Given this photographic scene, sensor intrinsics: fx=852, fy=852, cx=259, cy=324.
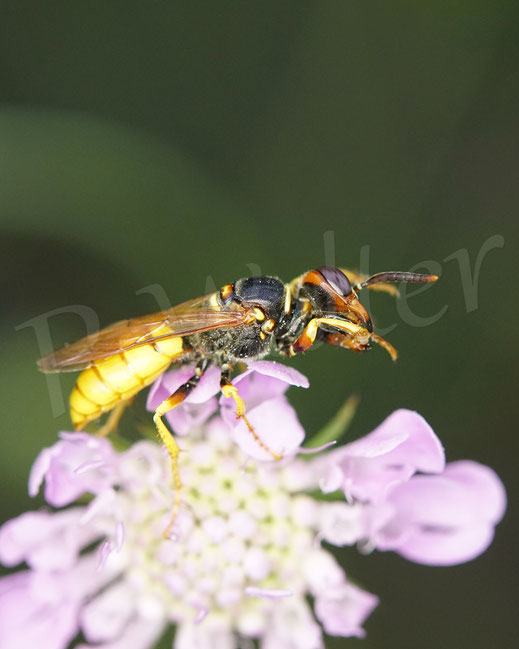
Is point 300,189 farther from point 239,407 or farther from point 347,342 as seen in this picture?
point 239,407

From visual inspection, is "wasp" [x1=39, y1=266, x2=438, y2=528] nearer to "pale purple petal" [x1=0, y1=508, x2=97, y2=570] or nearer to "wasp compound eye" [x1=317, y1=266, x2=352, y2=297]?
"wasp compound eye" [x1=317, y1=266, x2=352, y2=297]

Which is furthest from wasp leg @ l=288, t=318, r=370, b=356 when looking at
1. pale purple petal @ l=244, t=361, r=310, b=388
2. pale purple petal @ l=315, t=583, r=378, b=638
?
pale purple petal @ l=315, t=583, r=378, b=638

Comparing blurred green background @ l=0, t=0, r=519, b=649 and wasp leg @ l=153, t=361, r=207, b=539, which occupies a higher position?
blurred green background @ l=0, t=0, r=519, b=649

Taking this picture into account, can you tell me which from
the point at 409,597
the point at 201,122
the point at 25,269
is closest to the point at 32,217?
the point at 25,269

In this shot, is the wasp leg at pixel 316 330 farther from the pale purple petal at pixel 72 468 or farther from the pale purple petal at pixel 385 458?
the pale purple petal at pixel 72 468

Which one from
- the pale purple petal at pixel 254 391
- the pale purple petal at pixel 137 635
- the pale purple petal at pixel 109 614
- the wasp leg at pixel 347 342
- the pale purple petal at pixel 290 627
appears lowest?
the pale purple petal at pixel 290 627

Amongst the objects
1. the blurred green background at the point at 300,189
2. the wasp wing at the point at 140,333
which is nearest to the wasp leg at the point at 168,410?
the wasp wing at the point at 140,333
